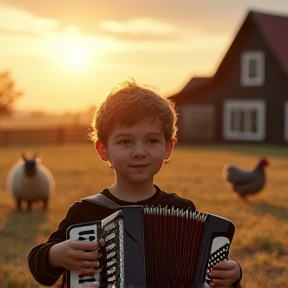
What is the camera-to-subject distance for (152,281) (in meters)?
3.24

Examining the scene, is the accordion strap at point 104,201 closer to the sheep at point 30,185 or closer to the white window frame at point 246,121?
the sheep at point 30,185

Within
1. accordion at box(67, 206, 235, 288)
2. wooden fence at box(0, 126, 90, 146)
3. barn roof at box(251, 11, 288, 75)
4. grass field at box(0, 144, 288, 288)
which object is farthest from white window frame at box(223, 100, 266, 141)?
accordion at box(67, 206, 235, 288)

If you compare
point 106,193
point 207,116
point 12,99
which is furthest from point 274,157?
point 106,193

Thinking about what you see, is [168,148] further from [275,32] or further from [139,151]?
[275,32]

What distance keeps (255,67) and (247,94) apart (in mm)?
1370

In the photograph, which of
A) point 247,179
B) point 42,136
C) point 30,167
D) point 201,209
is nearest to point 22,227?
point 30,167

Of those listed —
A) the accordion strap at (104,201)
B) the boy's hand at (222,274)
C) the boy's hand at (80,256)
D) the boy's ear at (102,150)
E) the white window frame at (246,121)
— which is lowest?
the boy's hand at (222,274)

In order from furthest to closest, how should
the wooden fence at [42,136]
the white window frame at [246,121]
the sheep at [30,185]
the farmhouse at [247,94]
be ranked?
the wooden fence at [42,136] → the white window frame at [246,121] → the farmhouse at [247,94] → the sheep at [30,185]

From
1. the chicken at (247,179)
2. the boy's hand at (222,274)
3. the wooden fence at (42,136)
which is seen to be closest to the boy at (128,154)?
the boy's hand at (222,274)

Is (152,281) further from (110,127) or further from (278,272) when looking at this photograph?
(278,272)

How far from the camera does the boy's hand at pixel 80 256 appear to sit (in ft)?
10.5

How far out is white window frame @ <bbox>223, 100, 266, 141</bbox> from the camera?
33.0 m

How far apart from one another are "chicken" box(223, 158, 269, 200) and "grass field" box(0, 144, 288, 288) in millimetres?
198

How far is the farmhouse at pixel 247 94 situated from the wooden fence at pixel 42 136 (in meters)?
6.06
